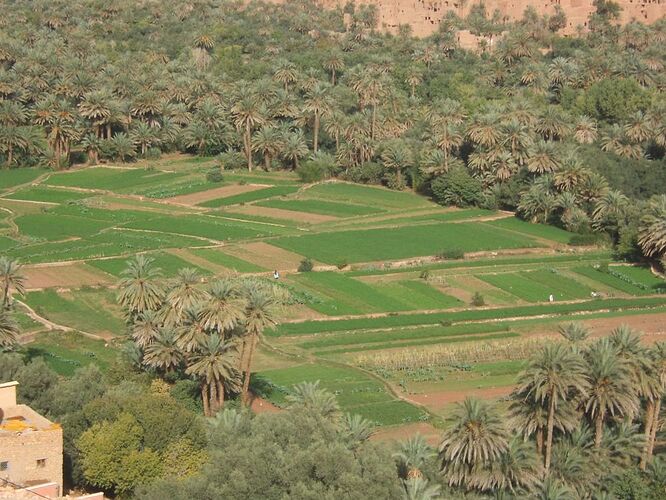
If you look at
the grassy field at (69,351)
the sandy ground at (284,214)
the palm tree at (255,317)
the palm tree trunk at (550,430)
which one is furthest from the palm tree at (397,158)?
→ the palm tree trunk at (550,430)

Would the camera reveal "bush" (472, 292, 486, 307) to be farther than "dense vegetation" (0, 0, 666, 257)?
No

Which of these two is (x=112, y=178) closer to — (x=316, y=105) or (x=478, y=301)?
(x=316, y=105)

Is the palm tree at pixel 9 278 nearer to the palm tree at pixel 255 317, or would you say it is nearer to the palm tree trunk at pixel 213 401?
the palm tree at pixel 255 317

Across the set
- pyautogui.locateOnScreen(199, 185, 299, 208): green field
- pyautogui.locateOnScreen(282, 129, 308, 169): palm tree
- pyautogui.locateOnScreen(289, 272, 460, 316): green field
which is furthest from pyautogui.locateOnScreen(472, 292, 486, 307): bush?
pyautogui.locateOnScreen(282, 129, 308, 169): palm tree

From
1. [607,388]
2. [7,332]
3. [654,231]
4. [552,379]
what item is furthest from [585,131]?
[552,379]

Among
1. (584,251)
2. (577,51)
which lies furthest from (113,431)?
(577,51)

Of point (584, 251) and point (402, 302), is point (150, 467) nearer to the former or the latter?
point (402, 302)

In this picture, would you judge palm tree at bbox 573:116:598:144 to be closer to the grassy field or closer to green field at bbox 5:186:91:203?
green field at bbox 5:186:91:203
